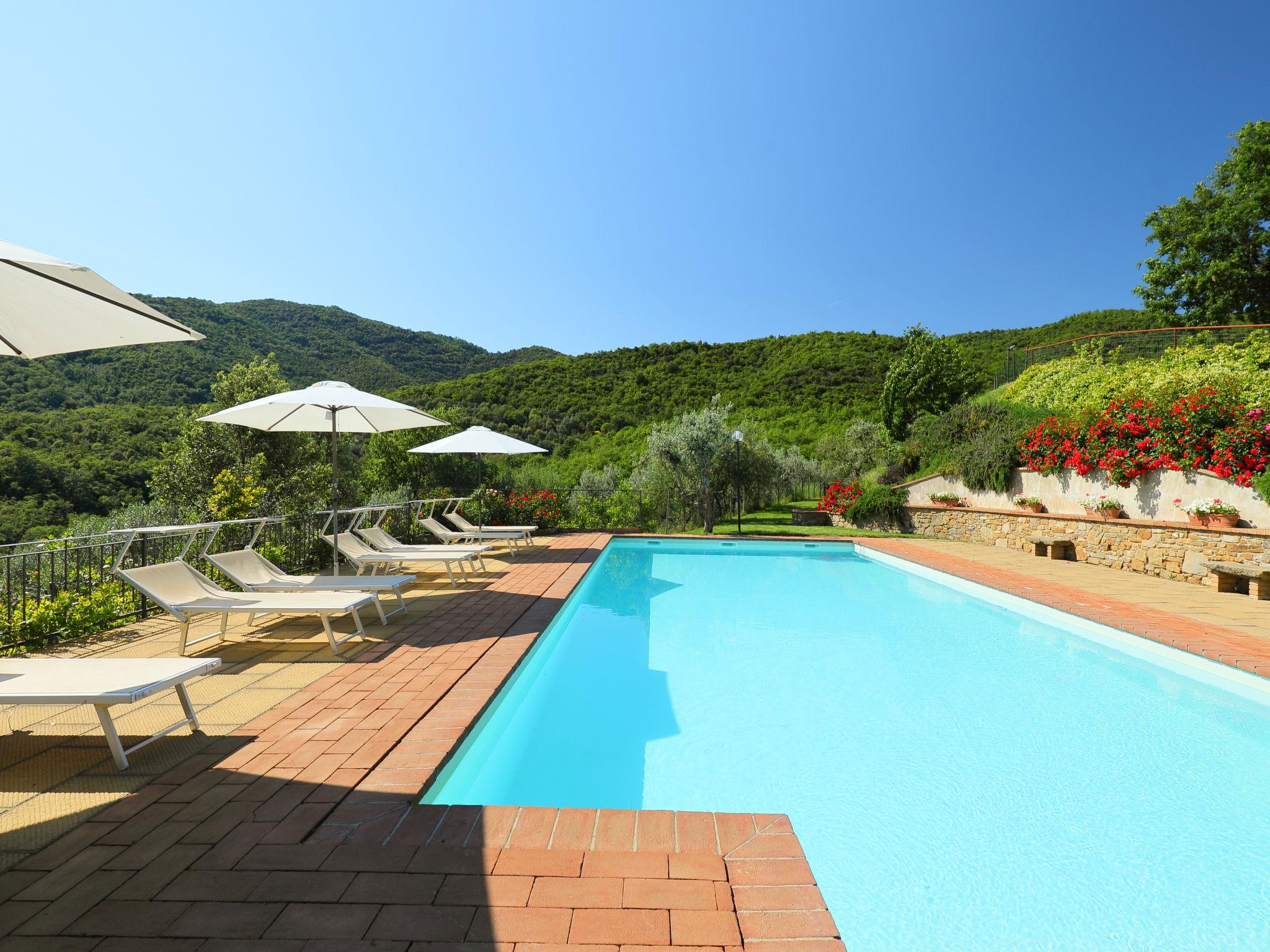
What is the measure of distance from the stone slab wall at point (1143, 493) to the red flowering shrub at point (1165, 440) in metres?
0.13

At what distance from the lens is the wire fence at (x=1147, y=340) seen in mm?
12250

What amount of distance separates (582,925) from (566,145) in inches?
623

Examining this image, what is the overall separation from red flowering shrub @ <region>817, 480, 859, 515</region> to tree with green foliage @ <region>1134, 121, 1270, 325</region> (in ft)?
45.2

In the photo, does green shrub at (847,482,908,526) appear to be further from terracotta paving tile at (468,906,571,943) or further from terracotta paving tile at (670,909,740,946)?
terracotta paving tile at (468,906,571,943)

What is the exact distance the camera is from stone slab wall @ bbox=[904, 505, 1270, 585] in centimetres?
775

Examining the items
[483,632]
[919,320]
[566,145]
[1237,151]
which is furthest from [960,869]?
[1237,151]

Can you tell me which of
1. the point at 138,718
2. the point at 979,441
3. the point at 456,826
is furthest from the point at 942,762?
the point at 979,441

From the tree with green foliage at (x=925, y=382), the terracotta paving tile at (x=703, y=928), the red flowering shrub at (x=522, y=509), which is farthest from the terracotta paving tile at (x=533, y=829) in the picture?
the tree with green foliage at (x=925, y=382)

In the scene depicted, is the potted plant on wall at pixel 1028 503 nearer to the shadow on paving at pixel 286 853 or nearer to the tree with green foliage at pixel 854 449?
the tree with green foliage at pixel 854 449

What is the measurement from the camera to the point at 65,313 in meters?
2.59

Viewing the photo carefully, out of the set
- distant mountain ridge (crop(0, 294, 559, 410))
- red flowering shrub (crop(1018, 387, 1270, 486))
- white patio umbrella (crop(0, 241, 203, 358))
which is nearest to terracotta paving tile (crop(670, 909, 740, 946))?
white patio umbrella (crop(0, 241, 203, 358))

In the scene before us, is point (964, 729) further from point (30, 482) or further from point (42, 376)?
point (42, 376)

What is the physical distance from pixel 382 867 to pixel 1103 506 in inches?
445

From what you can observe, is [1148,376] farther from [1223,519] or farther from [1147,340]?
[1223,519]
